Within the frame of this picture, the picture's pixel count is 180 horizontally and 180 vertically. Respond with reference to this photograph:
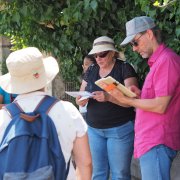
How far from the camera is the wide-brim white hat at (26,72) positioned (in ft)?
7.72

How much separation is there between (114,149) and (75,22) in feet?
5.69

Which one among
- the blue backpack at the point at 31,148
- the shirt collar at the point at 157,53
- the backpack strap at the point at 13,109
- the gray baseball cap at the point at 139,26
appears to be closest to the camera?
the blue backpack at the point at 31,148

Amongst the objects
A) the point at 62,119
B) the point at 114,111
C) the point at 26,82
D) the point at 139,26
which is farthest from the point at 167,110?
the point at 26,82

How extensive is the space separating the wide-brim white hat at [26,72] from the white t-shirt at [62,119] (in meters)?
0.05

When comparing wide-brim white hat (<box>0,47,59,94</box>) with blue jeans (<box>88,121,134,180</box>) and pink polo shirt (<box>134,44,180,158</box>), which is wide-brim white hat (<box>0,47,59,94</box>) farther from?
blue jeans (<box>88,121,134,180</box>)

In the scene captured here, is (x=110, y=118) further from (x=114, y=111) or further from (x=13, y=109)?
(x=13, y=109)

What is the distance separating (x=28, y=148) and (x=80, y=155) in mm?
372

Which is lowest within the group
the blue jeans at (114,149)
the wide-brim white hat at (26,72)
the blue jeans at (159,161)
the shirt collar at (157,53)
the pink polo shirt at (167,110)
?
the blue jeans at (114,149)

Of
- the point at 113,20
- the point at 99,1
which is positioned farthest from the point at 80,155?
the point at 113,20

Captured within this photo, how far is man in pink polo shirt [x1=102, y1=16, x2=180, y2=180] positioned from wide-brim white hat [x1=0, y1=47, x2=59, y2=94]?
101 cm

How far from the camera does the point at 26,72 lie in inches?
93.4

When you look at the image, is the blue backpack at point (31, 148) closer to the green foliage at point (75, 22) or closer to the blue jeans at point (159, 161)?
the blue jeans at point (159, 161)

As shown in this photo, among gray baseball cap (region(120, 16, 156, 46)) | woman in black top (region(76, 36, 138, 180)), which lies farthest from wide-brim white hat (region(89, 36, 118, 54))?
gray baseball cap (region(120, 16, 156, 46))

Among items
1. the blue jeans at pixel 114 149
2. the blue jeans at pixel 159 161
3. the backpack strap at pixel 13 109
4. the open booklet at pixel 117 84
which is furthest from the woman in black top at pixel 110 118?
the backpack strap at pixel 13 109
